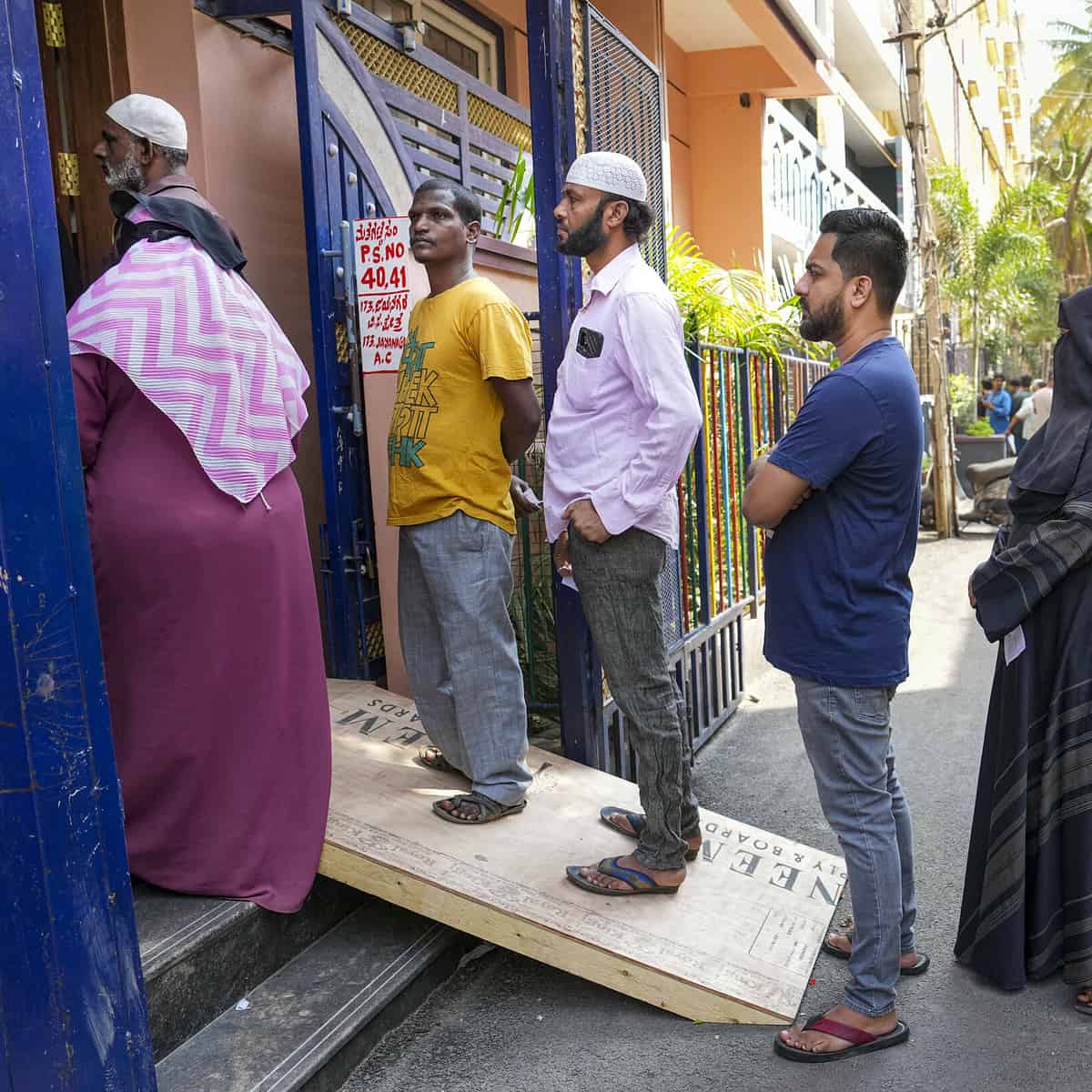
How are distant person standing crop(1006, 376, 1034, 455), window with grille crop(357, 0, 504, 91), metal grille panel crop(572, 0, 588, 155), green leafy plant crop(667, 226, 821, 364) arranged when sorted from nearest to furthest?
metal grille panel crop(572, 0, 588, 155) → green leafy plant crop(667, 226, 821, 364) → window with grille crop(357, 0, 504, 91) → distant person standing crop(1006, 376, 1034, 455)

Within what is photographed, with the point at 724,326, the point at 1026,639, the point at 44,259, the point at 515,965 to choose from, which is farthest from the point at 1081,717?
the point at 724,326

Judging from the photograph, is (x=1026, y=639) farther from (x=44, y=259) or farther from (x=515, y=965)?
(x=44, y=259)

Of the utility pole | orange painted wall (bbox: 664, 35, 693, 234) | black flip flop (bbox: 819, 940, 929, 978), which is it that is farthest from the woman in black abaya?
the utility pole

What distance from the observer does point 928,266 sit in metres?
13.1

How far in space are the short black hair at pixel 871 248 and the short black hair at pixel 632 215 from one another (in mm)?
681

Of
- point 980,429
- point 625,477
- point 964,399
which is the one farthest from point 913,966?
point 964,399

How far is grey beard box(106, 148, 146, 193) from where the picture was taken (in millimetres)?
3094

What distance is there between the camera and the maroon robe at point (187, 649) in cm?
285

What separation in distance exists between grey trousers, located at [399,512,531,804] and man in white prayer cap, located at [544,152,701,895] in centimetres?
31

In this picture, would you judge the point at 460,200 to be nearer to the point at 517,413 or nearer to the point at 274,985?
the point at 517,413

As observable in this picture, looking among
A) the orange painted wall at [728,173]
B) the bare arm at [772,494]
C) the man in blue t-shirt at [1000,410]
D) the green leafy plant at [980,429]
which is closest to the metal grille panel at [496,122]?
the bare arm at [772,494]

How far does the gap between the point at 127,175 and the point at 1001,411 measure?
20.8 m

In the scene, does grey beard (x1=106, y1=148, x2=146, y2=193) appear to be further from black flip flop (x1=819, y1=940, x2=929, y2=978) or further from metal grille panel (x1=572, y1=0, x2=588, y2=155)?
black flip flop (x1=819, y1=940, x2=929, y2=978)

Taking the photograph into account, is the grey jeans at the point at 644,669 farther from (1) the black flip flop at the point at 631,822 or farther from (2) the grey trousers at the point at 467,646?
(2) the grey trousers at the point at 467,646
